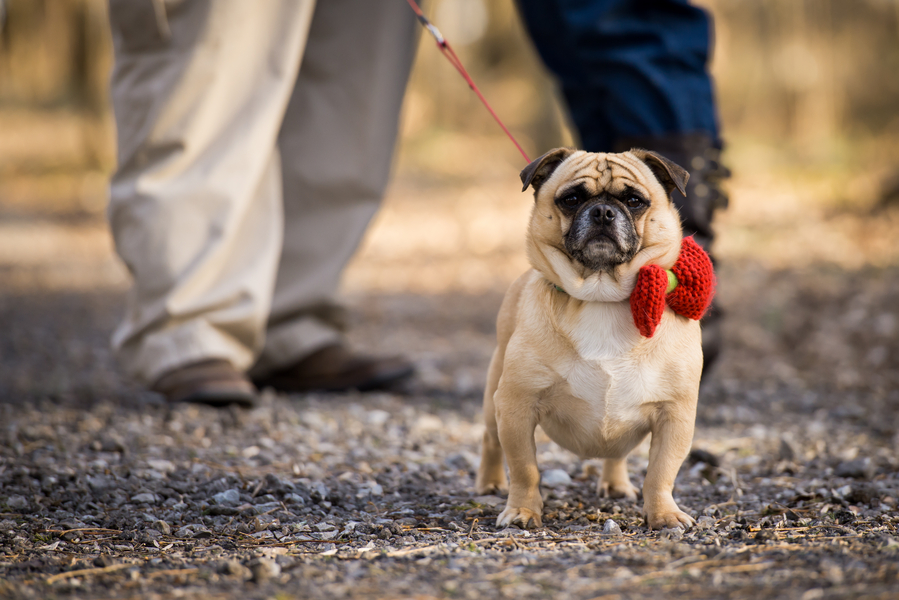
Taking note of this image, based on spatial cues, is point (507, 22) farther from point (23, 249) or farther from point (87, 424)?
point (87, 424)

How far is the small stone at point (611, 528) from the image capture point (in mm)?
1986

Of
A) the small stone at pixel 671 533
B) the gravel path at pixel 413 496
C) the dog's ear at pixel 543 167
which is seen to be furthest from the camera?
the dog's ear at pixel 543 167

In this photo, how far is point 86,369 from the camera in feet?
14.4

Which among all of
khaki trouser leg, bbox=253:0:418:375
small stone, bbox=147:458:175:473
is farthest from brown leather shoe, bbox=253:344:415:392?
small stone, bbox=147:458:175:473

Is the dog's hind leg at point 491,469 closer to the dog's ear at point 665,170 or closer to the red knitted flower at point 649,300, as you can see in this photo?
the red knitted flower at point 649,300

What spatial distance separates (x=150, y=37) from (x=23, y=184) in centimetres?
1344

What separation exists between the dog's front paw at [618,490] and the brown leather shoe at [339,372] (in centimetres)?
161

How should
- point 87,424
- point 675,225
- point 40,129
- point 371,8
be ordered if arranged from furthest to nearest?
point 40,129 → point 371,8 → point 87,424 → point 675,225

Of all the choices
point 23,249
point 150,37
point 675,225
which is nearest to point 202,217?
point 150,37

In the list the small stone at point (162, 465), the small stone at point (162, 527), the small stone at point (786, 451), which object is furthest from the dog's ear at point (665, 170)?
the small stone at point (162, 465)

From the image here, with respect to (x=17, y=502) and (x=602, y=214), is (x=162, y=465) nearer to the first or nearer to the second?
(x=17, y=502)

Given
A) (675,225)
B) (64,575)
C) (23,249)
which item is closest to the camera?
(64,575)

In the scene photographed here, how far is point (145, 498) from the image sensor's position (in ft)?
7.47

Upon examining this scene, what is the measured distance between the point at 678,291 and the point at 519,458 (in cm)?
58
